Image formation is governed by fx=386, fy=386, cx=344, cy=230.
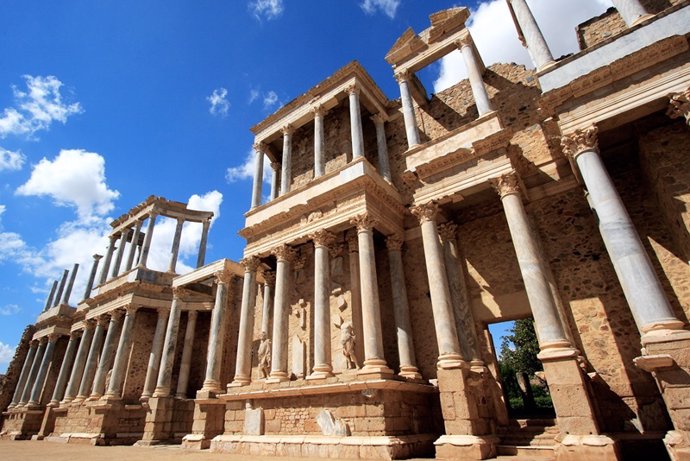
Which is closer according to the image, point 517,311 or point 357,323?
point 517,311

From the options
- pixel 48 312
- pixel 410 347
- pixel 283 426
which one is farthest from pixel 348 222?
pixel 48 312

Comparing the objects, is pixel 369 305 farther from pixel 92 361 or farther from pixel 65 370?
pixel 65 370

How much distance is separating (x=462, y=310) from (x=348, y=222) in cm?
444

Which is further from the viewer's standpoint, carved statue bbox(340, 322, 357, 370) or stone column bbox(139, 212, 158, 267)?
stone column bbox(139, 212, 158, 267)

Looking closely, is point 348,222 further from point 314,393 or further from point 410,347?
point 314,393

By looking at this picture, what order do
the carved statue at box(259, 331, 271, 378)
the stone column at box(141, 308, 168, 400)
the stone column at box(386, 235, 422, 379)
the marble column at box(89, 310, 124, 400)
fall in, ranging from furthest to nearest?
the marble column at box(89, 310, 124, 400) → the stone column at box(141, 308, 168, 400) → the carved statue at box(259, 331, 271, 378) → the stone column at box(386, 235, 422, 379)

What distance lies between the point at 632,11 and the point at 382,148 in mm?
8381

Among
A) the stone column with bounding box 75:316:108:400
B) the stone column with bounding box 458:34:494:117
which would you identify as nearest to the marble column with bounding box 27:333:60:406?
the stone column with bounding box 75:316:108:400

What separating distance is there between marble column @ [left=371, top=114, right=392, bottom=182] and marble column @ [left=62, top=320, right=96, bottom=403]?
69.6ft

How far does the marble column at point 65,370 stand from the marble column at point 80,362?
0.91 metres

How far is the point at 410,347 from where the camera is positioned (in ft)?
38.8

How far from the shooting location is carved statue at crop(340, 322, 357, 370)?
36.6 feet

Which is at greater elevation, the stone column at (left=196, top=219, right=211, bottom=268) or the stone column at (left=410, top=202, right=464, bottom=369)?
the stone column at (left=196, top=219, right=211, bottom=268)

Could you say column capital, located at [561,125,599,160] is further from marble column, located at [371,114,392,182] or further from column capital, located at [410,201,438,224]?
marble column, located at [371,114,392,182]
